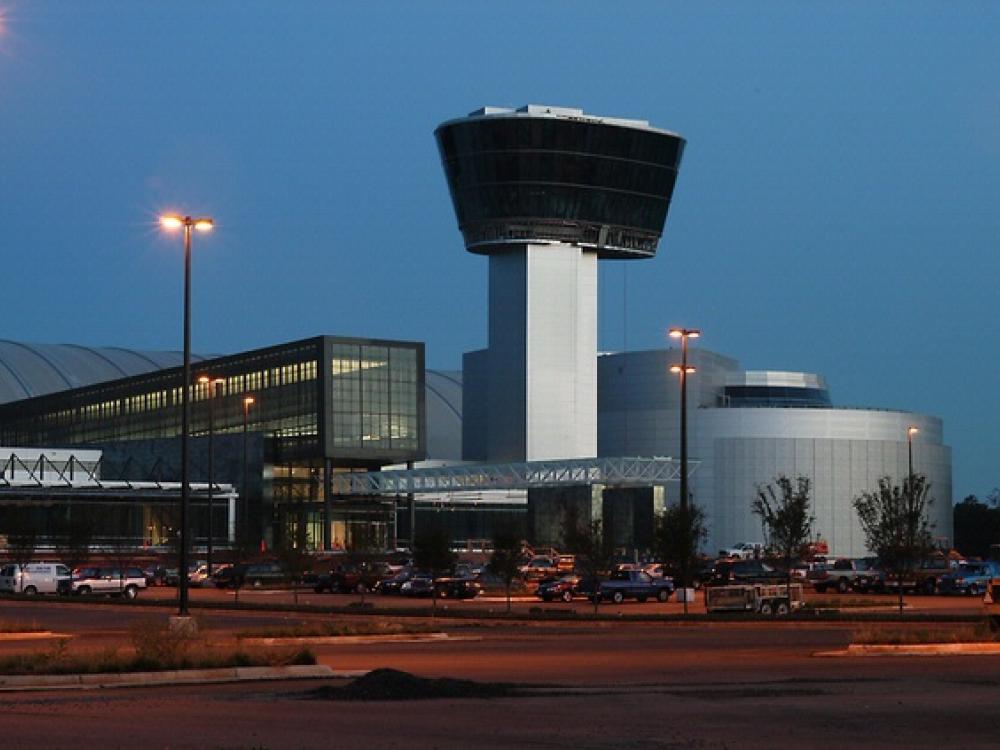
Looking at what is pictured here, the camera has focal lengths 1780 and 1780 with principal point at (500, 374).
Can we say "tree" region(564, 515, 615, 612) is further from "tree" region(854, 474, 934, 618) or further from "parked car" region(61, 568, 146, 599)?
"parked car" region(61, 568, 146, 599)

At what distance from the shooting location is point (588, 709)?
882 inches

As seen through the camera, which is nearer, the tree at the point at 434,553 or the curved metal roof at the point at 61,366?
the tree at the point at 434,553

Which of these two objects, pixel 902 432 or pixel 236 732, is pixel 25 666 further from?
pixel 902 432

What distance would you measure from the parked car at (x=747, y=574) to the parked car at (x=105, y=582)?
25580 millimetres

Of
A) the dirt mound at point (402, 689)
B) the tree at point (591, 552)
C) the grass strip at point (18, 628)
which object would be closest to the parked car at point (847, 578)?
the tree at point (591, 552)

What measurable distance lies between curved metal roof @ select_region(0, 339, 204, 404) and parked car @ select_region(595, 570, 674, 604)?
115076 mm

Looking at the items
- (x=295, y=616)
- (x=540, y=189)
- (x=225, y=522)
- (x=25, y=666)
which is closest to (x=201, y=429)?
(x=225, y=522)

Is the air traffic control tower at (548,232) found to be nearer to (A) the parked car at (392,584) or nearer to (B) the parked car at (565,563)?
(B) the parked car at (565,563)

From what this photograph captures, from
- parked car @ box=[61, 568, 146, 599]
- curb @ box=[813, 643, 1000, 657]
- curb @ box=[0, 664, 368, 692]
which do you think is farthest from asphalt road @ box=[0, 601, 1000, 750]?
parked car @ box=[61, 568, 146, 599]

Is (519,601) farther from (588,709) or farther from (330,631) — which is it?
(588,709)

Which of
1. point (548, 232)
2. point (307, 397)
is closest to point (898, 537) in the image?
point (307, 397)

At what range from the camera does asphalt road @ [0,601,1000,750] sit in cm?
1872

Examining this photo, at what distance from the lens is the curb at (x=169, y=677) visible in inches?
1038

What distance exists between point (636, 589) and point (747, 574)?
30.4 feet
